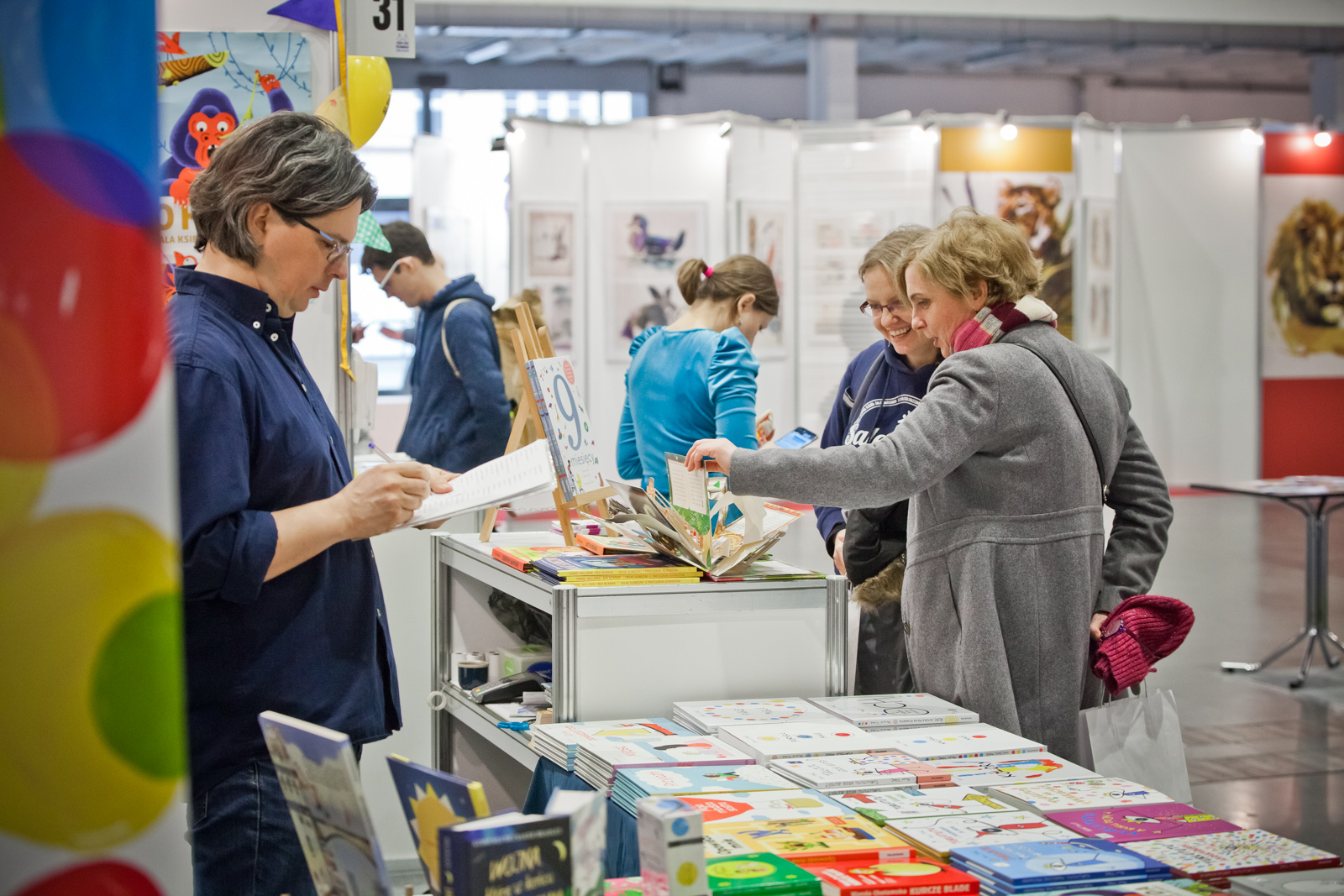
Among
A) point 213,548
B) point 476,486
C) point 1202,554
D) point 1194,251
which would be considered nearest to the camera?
point 213,548

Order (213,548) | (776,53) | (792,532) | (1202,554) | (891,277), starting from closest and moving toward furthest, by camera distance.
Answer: (213,548)
(891,277)
(1202,554)
(792,532)
(776,53)

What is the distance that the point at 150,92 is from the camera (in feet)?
2.48

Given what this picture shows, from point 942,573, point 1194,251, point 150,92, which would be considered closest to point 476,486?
point 942,573

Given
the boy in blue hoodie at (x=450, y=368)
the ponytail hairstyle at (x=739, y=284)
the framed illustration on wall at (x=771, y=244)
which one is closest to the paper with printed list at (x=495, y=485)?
the ponytail hairstyle at (x=739, y=284)

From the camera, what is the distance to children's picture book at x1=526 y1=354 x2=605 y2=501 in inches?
101

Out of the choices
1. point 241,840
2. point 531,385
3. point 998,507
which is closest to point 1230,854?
point 998,507

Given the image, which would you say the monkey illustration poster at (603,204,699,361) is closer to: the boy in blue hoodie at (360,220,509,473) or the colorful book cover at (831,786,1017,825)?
the boy in blue hoodie at (360,220,509,473)

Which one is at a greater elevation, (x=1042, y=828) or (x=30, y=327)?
(x=30, y=327)

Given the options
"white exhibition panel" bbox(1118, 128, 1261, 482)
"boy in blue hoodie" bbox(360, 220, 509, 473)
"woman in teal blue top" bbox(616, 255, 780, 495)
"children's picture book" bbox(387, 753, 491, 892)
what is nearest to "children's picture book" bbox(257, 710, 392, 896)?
"children's picture book" bbox(387, 753, 491, 892)

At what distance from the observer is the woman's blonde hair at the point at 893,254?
285 centimetres

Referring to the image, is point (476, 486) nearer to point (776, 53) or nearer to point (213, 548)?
point (213, 548)

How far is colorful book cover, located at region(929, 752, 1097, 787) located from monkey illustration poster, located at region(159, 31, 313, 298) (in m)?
2.12

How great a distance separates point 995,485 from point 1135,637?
386mm

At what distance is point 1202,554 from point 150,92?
29.5 feet
